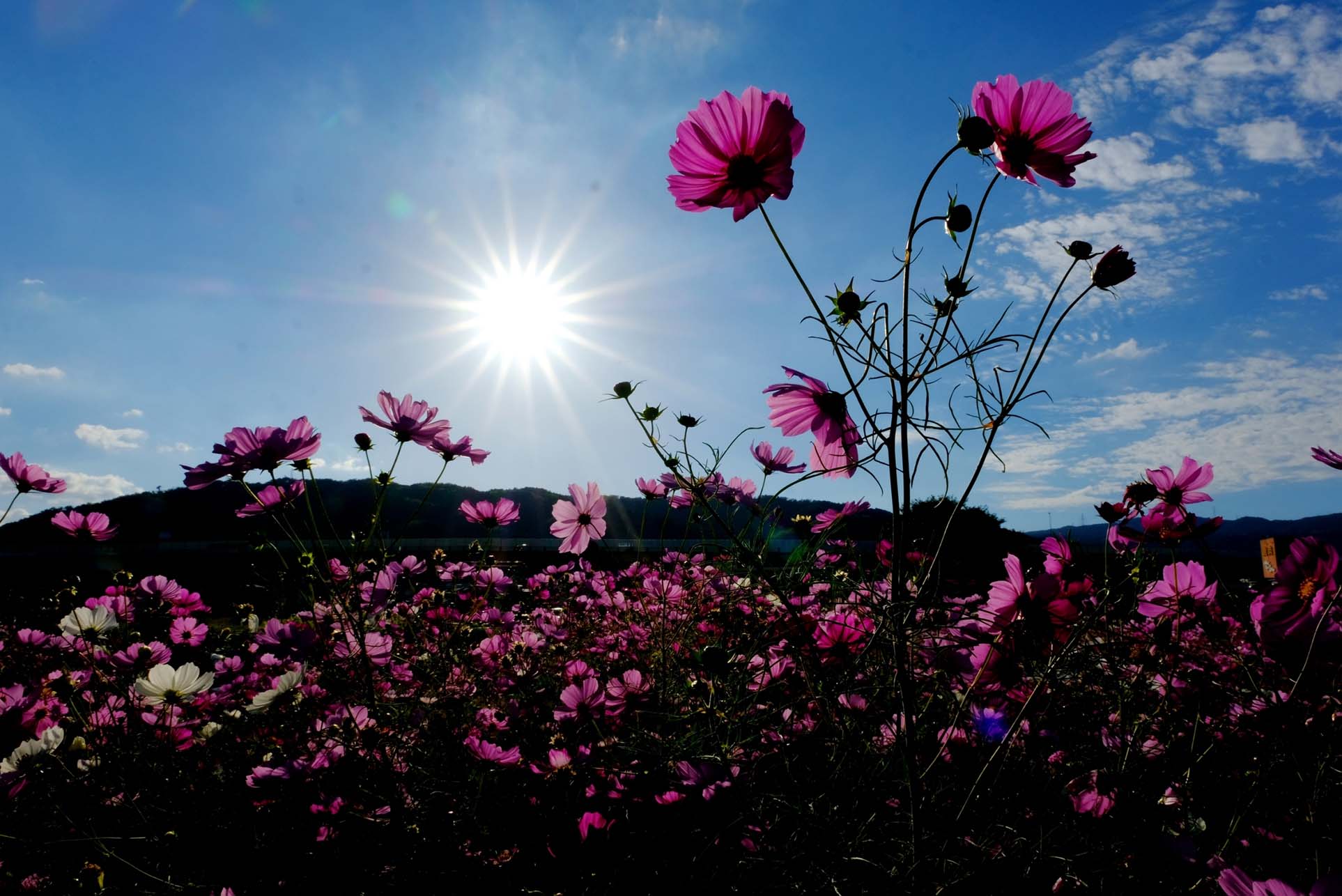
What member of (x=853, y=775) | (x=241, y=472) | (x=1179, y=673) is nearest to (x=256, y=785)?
(x=241, y=472)

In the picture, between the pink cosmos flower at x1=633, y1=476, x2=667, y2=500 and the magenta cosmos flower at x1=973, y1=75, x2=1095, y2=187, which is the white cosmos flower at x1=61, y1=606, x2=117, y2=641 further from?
the magenta cosmos flower at x1=973, y1=75, x2=1095, y2=187

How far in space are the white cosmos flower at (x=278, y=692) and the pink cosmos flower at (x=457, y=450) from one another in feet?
1.65

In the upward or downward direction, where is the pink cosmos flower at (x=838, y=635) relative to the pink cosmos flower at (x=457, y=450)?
downward

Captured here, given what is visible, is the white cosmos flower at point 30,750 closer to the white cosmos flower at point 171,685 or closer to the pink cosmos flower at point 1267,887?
the white cosmos flower at point 171,685

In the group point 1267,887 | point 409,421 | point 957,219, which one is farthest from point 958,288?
point 409,421

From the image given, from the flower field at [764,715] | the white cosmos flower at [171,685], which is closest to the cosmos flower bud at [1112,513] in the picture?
the flower field at [764,715]

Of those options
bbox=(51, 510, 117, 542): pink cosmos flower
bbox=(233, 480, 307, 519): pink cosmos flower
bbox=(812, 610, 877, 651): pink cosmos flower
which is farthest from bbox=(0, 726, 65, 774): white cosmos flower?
bbox=(812, 610, 877, 651): pink cosmos flower

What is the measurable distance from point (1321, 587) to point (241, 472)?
147cm

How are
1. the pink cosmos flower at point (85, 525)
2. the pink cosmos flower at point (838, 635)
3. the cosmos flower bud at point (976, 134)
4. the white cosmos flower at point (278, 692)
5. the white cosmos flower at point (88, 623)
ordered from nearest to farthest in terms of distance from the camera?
the cosmos flower bud at point (976, 134) < the pink cosmos flower at point (838, 635) < the white cosmos flower at point (278, 692) < the white cosmos flower at point (88, 623) < the pink cosmos flower at point (85, 525)

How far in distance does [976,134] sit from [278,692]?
144cm

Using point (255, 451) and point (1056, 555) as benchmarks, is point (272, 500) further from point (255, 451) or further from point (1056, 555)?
point (1056, 555)

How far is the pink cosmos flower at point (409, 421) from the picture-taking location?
1279 millimetres

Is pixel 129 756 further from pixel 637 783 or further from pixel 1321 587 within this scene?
pixel 1321 587

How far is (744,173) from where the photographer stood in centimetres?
74
